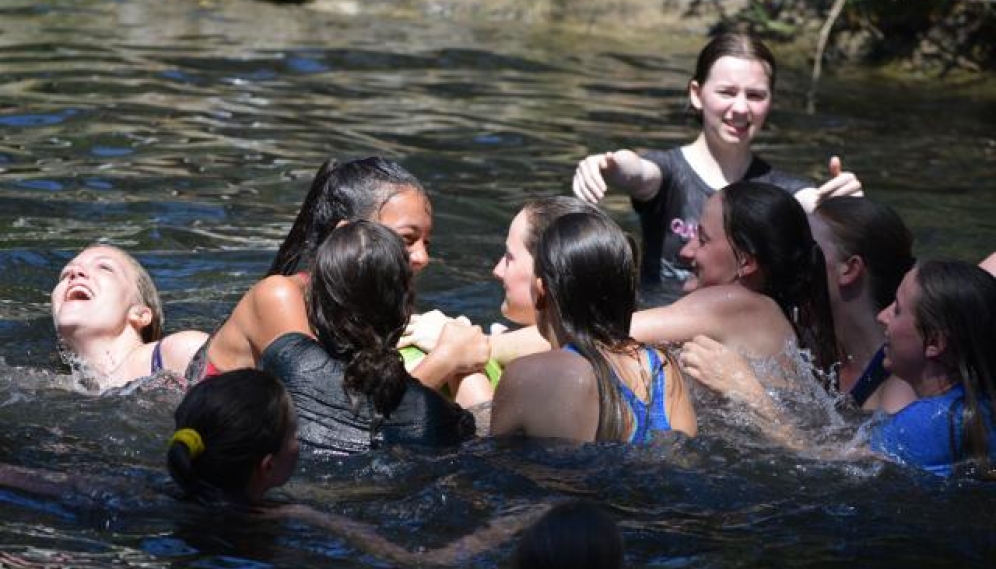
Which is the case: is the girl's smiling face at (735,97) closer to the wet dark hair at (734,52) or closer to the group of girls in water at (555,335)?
the wet dark hair at (734,52)

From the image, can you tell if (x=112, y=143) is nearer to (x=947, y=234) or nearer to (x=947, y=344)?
(x=947, y=234)

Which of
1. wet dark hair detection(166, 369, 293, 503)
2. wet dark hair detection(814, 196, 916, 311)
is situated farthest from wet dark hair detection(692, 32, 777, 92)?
wet dark hair detection(166, 369, 293, 503)

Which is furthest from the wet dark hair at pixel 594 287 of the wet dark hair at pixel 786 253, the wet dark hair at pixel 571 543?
the wet dark hair at pixel 571 543

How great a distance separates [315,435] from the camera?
4949 millimetres

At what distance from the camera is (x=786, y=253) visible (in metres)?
5.89

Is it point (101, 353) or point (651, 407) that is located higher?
point (651, 407)

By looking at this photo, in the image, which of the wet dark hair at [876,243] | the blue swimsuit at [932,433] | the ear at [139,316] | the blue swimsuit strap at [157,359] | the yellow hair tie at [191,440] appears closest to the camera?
the yellow hair tie at [191,440]

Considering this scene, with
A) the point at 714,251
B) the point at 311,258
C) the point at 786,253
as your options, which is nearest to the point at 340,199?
the point at 311,258

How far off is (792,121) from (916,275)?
7.43 meters

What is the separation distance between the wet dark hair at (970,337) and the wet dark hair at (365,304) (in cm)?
160

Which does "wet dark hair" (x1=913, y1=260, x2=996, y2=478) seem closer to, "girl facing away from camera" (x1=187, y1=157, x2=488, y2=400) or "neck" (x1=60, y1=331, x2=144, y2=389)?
"girl facing away from camera" (x1=187, y1=157, x2=488, y2=400)

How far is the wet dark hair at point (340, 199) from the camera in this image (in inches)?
225

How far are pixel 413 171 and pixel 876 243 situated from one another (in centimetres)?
453

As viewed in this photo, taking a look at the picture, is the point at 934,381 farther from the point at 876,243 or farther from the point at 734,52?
the point at 734,52
